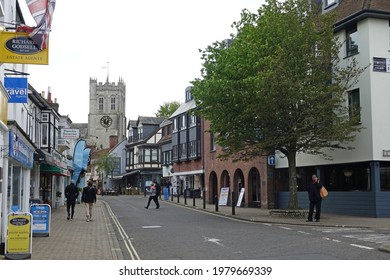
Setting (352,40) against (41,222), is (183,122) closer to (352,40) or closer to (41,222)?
(352,40)

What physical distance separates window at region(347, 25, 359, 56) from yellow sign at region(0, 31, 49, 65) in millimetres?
17668

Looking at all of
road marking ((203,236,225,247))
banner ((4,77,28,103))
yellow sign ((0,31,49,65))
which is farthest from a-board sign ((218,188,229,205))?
yellow sign ((0,31,49,65))

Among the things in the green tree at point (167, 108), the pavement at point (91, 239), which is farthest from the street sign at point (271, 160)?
the green tree at point (167, 108)

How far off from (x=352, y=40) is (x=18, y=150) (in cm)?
1741

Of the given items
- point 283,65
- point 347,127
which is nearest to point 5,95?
point 283,65

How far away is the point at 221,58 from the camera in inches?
953

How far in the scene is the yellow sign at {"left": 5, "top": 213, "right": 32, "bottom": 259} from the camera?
10961mm

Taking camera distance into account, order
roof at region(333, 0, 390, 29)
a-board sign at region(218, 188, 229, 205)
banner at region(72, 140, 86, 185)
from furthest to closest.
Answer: banner at region(72, 140, 86, 185) < a-board sign at region(218, 188, 229, 205) < roof at region(333, 0, 390, 29)

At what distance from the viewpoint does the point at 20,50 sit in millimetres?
11680

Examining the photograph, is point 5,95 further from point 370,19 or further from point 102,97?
point 102,97

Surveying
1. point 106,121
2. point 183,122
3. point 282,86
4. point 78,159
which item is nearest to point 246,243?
point 282,86

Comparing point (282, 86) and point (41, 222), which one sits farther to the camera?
point (282, 86)

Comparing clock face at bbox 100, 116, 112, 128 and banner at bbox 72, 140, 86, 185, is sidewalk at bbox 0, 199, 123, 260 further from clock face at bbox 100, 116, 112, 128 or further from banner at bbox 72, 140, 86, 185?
clock face at bbox 100, 116, 112, 128

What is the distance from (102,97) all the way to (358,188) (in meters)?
117
